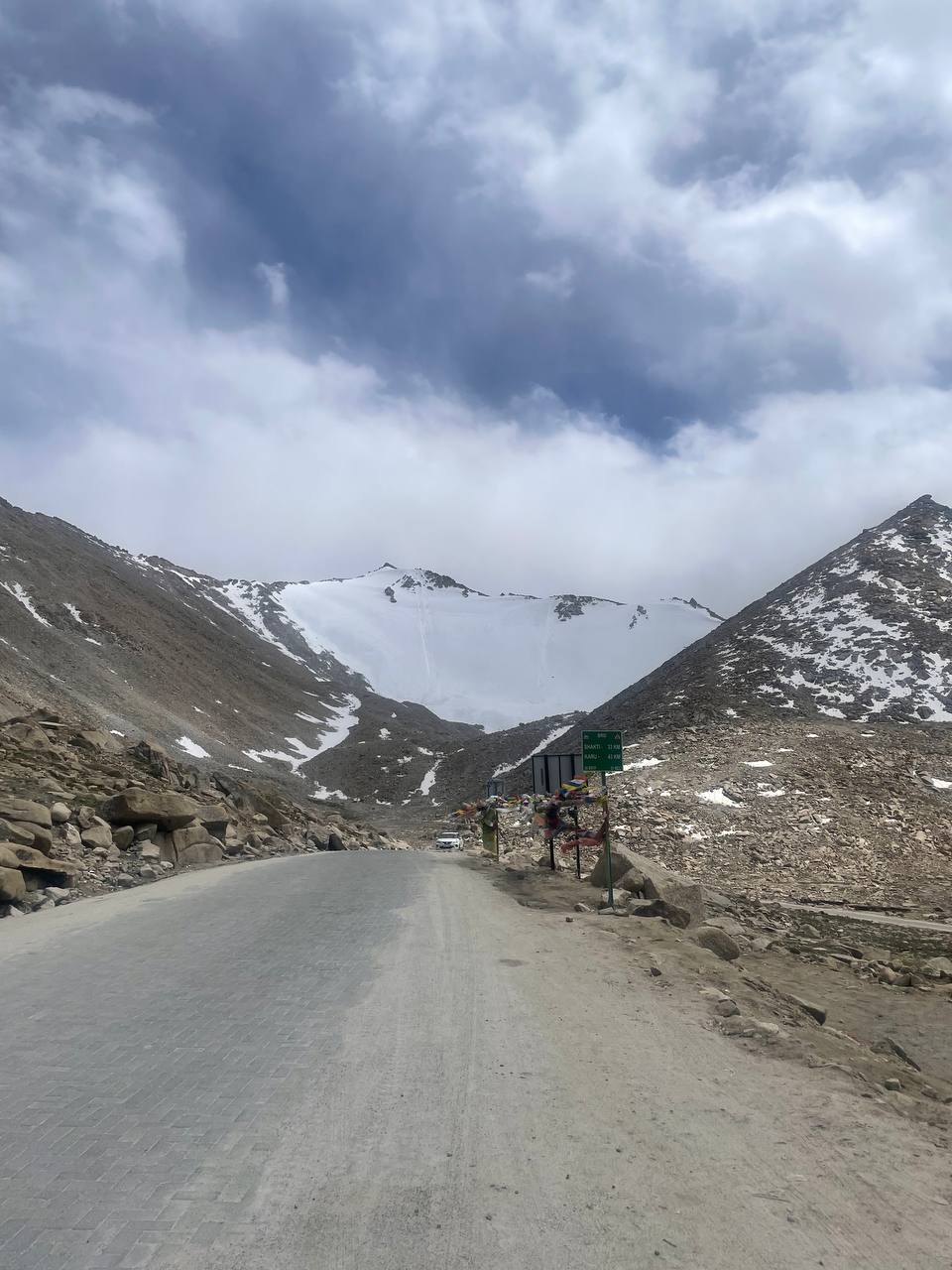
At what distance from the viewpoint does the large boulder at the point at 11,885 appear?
448 inches

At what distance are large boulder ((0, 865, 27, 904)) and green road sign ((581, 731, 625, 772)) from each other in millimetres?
9751

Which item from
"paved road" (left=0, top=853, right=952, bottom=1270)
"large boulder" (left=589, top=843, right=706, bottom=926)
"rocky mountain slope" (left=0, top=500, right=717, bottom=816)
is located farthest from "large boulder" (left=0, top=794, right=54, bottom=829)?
"rocky mountain slope" (left=0, top=500, right=717, bottom=816)

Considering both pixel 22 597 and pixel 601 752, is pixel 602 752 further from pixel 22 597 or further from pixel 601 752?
pixel 22 597

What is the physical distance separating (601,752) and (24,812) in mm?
10718

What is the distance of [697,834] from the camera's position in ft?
93.3

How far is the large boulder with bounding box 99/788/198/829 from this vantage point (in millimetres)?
17016

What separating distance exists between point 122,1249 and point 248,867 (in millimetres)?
15575

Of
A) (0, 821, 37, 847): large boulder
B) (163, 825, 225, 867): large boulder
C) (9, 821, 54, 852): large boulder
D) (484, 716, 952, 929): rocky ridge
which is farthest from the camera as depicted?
(484, 716, 952, 929): rocky ridge

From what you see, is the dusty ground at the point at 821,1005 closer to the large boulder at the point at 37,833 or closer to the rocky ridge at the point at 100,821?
the rocky ridge at the point at 100,821

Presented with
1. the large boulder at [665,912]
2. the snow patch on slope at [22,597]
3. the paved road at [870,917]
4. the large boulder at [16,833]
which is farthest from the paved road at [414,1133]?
the snow patch on slope at [22,597]

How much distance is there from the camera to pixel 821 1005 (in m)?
9.80

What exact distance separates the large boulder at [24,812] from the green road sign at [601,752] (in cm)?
Answer: 1019

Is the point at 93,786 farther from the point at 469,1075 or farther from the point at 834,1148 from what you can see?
the point at 834,1148

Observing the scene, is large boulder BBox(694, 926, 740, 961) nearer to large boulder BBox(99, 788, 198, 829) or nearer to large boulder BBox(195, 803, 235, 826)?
large boulder BBox(99, 788, 198, 829)
